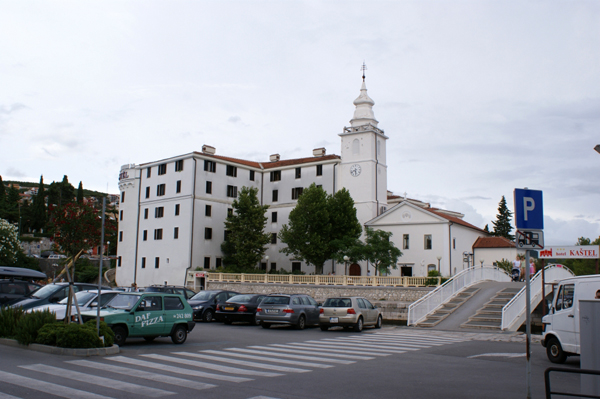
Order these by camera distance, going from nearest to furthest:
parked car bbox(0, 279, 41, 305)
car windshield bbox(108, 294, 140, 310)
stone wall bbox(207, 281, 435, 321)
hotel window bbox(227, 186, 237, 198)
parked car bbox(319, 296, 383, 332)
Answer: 1. car windshield bbox(108, 294, 140, 310)
2. parked car bbox(0, 279, 41, 305)
3. parked car bbox(319, 296, 383, 332)
4. stone wall bbox(207, 281, 435, 321)
5. hotel window bbox(227, 186, 237, 198)

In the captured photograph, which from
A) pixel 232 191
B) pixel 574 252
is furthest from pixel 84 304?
pixel 232 191

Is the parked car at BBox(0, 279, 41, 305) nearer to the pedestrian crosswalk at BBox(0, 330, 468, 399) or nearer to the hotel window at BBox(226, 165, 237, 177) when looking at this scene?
the pedestrian crosswalk at BBox(0, 330, 468, 399)

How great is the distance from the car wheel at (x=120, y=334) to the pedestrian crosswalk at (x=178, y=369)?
1.88 meters

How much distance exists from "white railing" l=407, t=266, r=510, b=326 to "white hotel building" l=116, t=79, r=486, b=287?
44.6 ft

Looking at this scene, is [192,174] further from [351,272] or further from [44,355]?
[44,355]

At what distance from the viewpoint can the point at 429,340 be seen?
64.1ft

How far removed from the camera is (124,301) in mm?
15633

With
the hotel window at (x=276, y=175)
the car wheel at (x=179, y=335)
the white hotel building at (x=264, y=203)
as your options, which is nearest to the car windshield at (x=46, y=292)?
the car wheel at (x=179, y=335)

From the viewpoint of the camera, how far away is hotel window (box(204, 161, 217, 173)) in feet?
190

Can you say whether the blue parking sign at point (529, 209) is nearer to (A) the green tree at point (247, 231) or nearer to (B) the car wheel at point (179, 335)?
(B) the car wheel at point (179, 335)

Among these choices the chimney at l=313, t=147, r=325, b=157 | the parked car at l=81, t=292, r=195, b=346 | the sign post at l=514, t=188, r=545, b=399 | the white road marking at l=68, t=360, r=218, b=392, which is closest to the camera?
the sign post at l=514, t=188, r=545, b=399

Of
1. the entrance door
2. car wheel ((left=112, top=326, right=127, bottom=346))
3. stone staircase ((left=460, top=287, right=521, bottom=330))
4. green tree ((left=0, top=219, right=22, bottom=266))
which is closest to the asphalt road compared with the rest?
car wheel ((left=112, top=326, right=127, bottom=346))

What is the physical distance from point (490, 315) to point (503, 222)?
67.5 meters

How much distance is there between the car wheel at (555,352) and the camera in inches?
550
